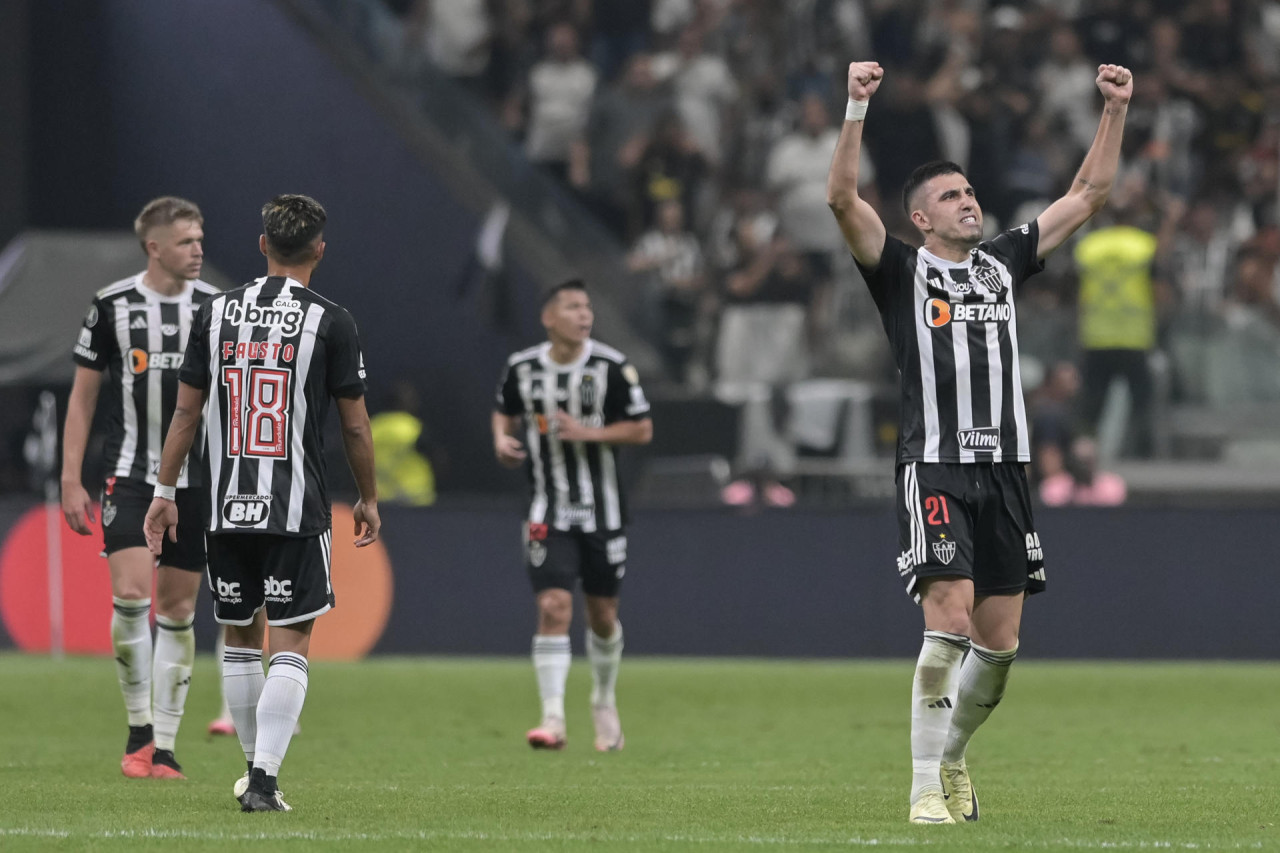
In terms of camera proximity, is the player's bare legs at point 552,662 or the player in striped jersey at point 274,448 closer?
the player in striped jersey at point 274,448

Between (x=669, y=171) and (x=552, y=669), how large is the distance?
11.1 meters

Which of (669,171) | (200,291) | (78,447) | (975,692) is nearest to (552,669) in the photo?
(200,291)

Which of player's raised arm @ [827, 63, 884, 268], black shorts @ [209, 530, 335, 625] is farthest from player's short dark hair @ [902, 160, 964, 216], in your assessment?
black shorts @ [209, 530, 335, 625]

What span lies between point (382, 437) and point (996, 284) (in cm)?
1195

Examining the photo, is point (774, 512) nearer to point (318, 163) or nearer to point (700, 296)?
point (700, 296)

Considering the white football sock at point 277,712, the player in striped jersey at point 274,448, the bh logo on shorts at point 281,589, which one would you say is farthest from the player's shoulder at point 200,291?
the white football sock at point 277,712

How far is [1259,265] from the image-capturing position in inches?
744

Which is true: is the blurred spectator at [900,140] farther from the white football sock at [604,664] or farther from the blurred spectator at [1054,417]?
the white football sock at [604,664]

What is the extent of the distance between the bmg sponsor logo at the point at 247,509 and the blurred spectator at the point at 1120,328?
466 inches

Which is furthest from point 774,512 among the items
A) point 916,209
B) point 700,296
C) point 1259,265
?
point 916,209

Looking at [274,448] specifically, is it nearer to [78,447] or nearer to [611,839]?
[611,839]

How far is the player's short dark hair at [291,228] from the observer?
7.06 meters

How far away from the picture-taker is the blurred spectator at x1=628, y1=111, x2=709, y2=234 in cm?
2097

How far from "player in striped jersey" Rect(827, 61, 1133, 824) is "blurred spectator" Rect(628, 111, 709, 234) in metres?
13.7
